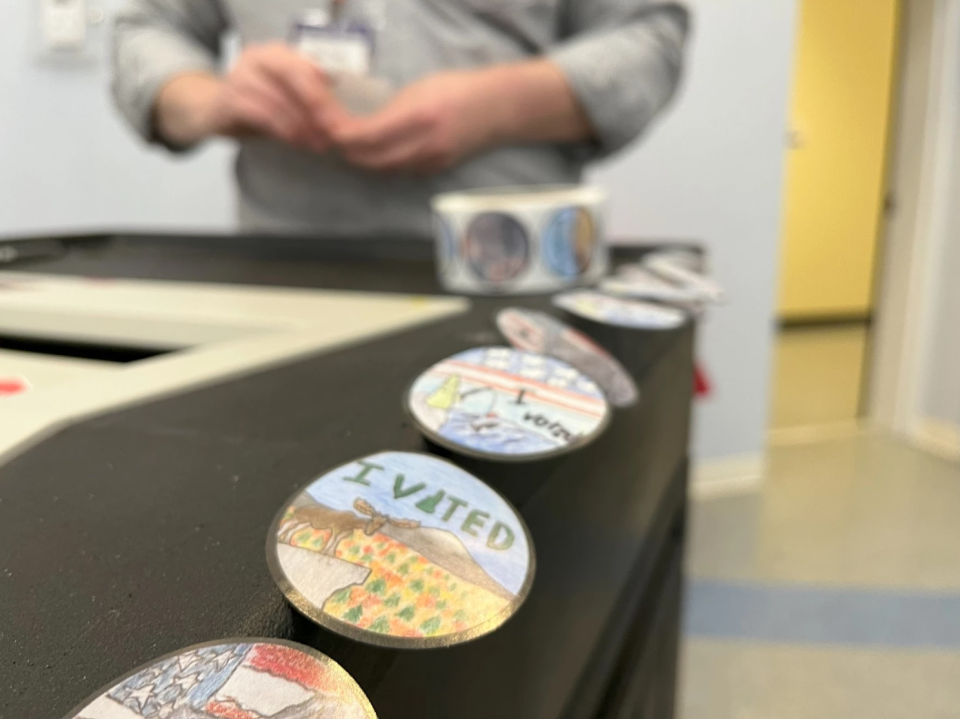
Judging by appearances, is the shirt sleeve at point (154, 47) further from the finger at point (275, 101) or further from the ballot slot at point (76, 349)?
the ballot slot at point (76, 349)

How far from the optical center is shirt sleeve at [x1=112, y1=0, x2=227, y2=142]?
0.67 metres

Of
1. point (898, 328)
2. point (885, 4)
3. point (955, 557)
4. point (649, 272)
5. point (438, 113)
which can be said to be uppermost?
point (885, 4)

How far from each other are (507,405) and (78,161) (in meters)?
1.48

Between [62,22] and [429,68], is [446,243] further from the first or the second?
[62,22]

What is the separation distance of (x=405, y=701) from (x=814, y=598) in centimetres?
127

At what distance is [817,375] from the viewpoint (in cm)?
271

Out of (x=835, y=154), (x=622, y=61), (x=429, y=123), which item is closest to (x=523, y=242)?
(x=429, y=123)

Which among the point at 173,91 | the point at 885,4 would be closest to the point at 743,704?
the point at 173,91

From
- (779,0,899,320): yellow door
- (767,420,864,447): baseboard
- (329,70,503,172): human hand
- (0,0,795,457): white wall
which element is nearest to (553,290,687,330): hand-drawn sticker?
(329,70,503,172): human hand

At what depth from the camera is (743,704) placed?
1010mm

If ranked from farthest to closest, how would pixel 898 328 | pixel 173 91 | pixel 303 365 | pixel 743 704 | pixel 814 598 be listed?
pixel 898 328 < pixel 814 598 < pixel 743 704 < pixel 173 91 < pixel 303 365

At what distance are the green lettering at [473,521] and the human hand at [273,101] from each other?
427 mm

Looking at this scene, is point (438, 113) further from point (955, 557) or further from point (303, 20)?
point (955, 557)

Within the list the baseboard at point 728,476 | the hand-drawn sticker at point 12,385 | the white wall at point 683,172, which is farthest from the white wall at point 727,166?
the hand-drawn sticker at point 12,385
